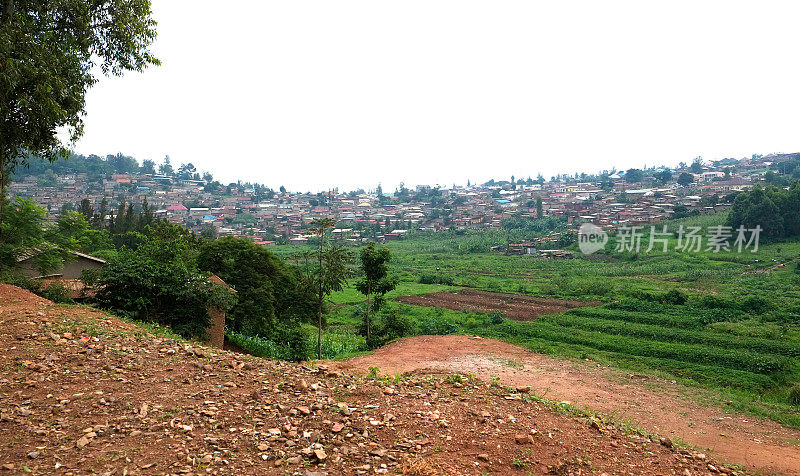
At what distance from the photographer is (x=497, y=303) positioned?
29.8m

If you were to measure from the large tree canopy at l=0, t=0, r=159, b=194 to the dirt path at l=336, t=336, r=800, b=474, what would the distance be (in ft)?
23.3

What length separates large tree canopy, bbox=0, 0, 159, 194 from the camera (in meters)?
7.34

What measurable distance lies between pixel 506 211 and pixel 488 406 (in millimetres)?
89393

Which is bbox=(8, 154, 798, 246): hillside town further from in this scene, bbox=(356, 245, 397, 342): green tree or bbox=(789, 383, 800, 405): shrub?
bbox=(356, 245, 397, 342): green tree

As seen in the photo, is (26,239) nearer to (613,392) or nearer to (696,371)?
(613,392)

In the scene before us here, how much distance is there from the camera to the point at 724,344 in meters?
17.7

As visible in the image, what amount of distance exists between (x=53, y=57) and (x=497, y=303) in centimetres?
2642

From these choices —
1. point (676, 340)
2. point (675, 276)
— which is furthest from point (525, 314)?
point (675, 276)

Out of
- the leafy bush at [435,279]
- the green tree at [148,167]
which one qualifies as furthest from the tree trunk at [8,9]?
the green tree at [148,167]

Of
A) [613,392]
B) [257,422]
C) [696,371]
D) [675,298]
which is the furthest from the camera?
[675,298]

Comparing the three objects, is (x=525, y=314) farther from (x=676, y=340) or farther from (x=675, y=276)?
(x=675, y=276)

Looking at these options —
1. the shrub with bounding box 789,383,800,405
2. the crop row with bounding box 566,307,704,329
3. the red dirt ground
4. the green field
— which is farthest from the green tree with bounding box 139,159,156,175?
the shrub with bounding box 789,383,800,405

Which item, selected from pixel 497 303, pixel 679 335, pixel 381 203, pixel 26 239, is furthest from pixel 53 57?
pixel 381 203

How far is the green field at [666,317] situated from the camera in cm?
1448
